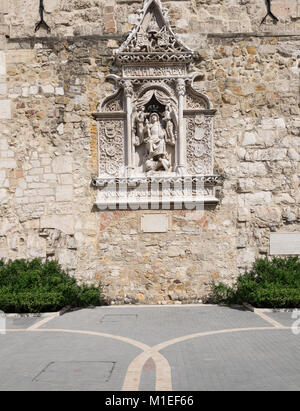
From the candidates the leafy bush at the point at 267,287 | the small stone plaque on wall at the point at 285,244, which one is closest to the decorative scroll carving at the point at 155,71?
the small stone plaque on wall at the point at 285,244

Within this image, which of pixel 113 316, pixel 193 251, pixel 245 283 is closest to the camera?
pixel 113 316

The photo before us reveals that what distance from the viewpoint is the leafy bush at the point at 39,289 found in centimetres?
762

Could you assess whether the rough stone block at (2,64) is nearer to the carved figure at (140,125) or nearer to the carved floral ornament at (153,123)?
the carved floral ornament at (153,123)

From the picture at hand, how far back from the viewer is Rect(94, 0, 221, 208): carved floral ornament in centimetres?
899

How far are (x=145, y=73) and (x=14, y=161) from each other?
3.16 m

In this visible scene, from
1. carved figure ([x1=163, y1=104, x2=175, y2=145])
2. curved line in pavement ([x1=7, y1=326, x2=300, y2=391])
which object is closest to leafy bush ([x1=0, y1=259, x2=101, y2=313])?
curved line in pavement ([x1=7, y1=326, x2=300, y2=391])

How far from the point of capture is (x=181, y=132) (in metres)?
9.09

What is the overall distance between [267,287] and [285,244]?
A: 53.7 inches

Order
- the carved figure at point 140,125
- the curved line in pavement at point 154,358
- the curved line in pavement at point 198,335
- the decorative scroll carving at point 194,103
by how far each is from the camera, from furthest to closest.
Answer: the decorative scroll carving at point 194,103, the carved figure at point 140,125, the curved line in pavement at point 198,335, the curved line in pavement at point 154,358

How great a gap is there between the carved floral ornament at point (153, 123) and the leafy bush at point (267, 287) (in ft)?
5.49

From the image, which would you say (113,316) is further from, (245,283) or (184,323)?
(245,283)

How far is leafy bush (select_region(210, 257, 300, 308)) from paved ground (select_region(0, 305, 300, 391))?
265 millimetres
